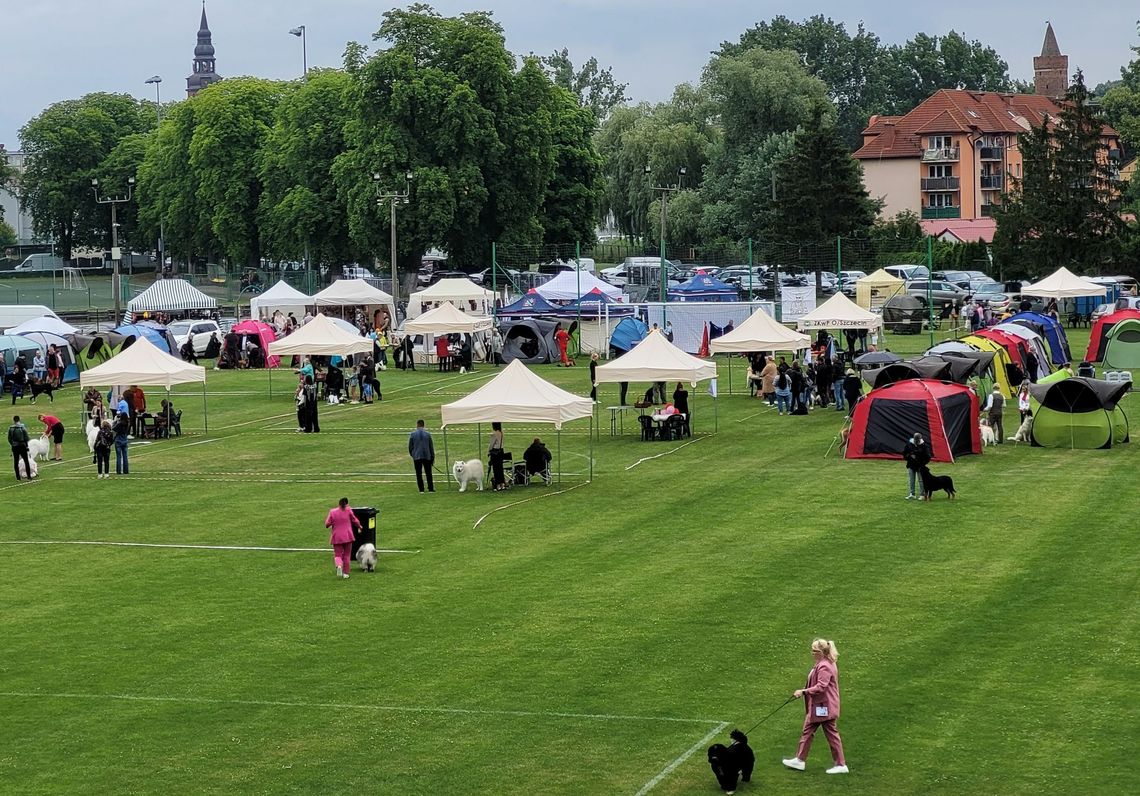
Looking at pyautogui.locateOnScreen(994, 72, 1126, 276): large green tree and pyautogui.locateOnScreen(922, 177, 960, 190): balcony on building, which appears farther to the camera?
pyautogui.locateOnScreen(922, 177, 960, 190): balcony on building

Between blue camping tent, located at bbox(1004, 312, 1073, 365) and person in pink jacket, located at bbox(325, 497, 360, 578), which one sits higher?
blue camping tent, located at bbox(1004, 312, 1073, 365)

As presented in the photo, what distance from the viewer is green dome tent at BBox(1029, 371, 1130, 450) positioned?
36062 mm

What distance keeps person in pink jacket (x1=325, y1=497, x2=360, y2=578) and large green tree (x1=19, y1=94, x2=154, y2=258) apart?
102 metres

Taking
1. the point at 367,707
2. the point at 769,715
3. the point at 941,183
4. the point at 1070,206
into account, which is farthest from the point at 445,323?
the point at 941,183

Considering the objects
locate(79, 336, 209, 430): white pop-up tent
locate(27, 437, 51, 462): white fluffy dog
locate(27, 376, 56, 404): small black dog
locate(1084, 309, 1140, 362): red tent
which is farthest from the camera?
locate(1084, 309, 1140, 362): red tent

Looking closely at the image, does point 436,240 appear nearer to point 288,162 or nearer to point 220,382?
point 288,162

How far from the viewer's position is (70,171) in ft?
411

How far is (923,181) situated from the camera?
116m

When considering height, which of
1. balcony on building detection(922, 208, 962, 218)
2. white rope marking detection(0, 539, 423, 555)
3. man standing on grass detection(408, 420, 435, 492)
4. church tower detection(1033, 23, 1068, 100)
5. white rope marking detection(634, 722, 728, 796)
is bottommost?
white rope marking detection(634, 722, 728, 796)

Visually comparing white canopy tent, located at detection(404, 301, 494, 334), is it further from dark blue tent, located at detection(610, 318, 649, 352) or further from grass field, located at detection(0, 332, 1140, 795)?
grass field, located at detection(0, 332, 1140, 795)

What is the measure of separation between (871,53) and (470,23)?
270 feet

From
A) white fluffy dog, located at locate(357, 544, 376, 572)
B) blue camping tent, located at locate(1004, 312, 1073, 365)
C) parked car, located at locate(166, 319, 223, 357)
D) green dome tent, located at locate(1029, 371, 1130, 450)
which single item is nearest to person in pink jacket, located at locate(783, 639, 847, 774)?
white fluffy dog, located at locate(357, 544, 376, 572)

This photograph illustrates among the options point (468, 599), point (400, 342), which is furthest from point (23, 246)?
point (468, 599)

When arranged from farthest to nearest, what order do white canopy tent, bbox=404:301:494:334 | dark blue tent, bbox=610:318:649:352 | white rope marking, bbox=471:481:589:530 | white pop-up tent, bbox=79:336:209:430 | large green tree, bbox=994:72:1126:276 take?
large green tree, bbox=994:72:1126:276, dark blue tent, bbox=610:318:649:352, white canopy tent, bbox=404:301:494:334, white pop-up tent, bbox=79:336:209:430, white rope marking, bbox=471:481:589:530
